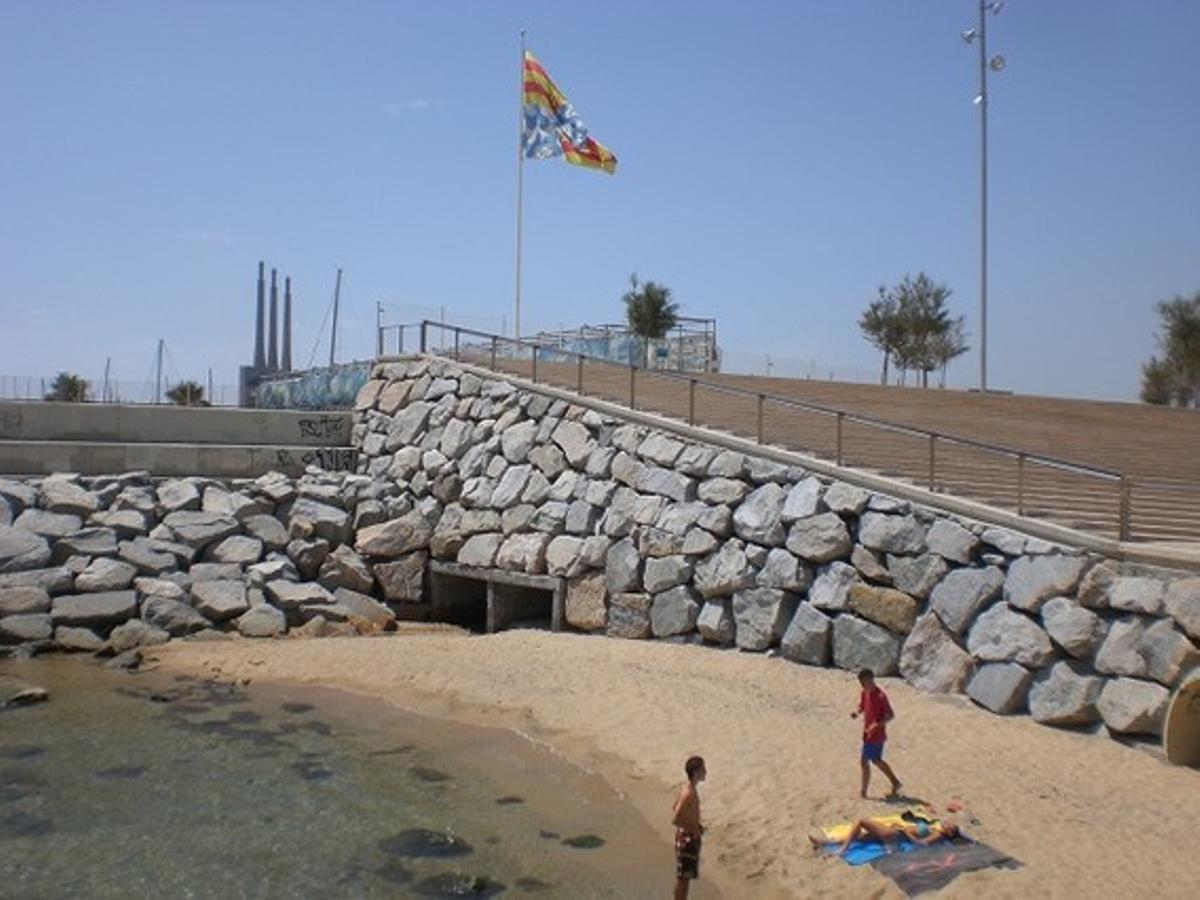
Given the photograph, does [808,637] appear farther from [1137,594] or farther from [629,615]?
[1137,594]

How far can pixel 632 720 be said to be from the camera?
13.0 meters

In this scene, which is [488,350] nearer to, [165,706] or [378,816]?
[165,706]

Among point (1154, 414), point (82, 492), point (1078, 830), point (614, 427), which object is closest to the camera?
point (1078, 830)

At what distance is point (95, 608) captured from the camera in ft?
58.1

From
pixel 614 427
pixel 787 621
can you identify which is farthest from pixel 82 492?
pixel 787 621

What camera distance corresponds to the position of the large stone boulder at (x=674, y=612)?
16.1 m

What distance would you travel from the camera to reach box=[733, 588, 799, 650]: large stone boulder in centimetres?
1491

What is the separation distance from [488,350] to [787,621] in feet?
36.3

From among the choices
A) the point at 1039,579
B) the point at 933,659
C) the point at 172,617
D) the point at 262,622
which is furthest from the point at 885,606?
the point at 172,617

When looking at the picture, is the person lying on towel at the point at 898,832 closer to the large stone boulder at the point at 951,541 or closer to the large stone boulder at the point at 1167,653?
the large stone boulder at the point at 1167,653

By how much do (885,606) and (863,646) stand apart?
1.91 ft

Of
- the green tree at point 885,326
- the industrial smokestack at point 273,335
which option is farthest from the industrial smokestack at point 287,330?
the green tree at point 885,326

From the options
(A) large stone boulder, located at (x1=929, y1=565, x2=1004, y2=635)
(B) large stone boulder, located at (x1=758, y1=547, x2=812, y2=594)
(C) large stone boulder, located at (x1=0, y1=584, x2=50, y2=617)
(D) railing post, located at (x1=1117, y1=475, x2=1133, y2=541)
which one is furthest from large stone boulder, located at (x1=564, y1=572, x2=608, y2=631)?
(C) large stone boulder, located at (x1=0, y1=584, x2=50, y2=617)

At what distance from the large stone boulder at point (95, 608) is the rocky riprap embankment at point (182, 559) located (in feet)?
0.05
